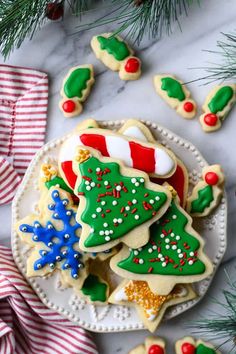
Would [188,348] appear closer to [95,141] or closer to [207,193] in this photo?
[207,193]

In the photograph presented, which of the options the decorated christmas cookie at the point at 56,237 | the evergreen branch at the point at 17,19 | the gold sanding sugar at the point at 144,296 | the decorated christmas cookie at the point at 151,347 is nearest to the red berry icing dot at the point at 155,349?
the decorated christmas cookie at the point at 151,347

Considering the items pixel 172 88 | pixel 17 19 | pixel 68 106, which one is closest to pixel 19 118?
pixel 68 106

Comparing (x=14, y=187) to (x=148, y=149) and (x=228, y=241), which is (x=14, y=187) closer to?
(x=148, y=149)

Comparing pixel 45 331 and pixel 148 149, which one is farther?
pixel 45 331

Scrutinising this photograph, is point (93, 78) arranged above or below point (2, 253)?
above

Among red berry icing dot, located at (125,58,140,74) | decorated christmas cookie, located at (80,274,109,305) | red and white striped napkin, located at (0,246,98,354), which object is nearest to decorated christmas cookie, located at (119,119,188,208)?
red berry icing dot, located at (125,58,140,74)

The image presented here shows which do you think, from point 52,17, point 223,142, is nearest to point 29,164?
point 52,17

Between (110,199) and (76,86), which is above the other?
(76,86)
